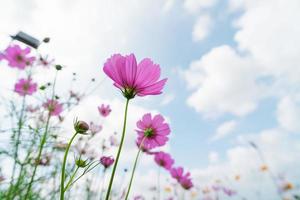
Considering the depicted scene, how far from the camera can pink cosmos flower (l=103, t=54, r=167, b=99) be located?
0.68m

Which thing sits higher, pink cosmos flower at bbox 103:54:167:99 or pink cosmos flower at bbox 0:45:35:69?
pink cosmos flower at bbox 0:45:35:69

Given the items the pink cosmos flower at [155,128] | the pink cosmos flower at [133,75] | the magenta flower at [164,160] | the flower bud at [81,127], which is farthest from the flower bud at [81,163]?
the magenta flower at [164,160]

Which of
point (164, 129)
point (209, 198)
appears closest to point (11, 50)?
point (164, 129)

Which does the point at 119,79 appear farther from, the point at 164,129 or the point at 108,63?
the point at 164,129

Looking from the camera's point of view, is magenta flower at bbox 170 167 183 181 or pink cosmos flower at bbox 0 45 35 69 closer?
pink cosmos flower at bbox 0 45 35 69

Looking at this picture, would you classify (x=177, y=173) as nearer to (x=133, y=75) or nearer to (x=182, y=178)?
(x=182, y=178)

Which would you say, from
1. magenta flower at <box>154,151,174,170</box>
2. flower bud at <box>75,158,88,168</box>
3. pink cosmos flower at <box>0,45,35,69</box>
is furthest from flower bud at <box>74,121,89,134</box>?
pink cosmos flower at <box>0,45,35,69</box>

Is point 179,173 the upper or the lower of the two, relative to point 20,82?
lower

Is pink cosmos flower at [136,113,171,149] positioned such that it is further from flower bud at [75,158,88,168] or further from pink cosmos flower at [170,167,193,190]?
pink cosmos flower at [170,167,193,190]

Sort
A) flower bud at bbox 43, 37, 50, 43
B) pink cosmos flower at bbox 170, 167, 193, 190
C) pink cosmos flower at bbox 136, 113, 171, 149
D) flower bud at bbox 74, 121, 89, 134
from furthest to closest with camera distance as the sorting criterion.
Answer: pink cosmos flower at bbox 170, 167, 193, 190, flower bud at bbox 43, 37, 50, 43, pink cosmos flower at bbox 136, 113, 171, 149, flower bud at bbox 74, 121, 89, 134

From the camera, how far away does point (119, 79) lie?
69 cm

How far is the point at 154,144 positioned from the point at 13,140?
82 cm

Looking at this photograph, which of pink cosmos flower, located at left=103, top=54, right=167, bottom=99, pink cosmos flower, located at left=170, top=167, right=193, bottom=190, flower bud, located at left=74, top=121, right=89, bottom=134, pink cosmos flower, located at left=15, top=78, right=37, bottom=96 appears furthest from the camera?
pink cosmos flower, located at left=170, top=167, right=193, bottom=190

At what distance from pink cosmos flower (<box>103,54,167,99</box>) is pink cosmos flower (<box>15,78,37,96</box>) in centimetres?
129
